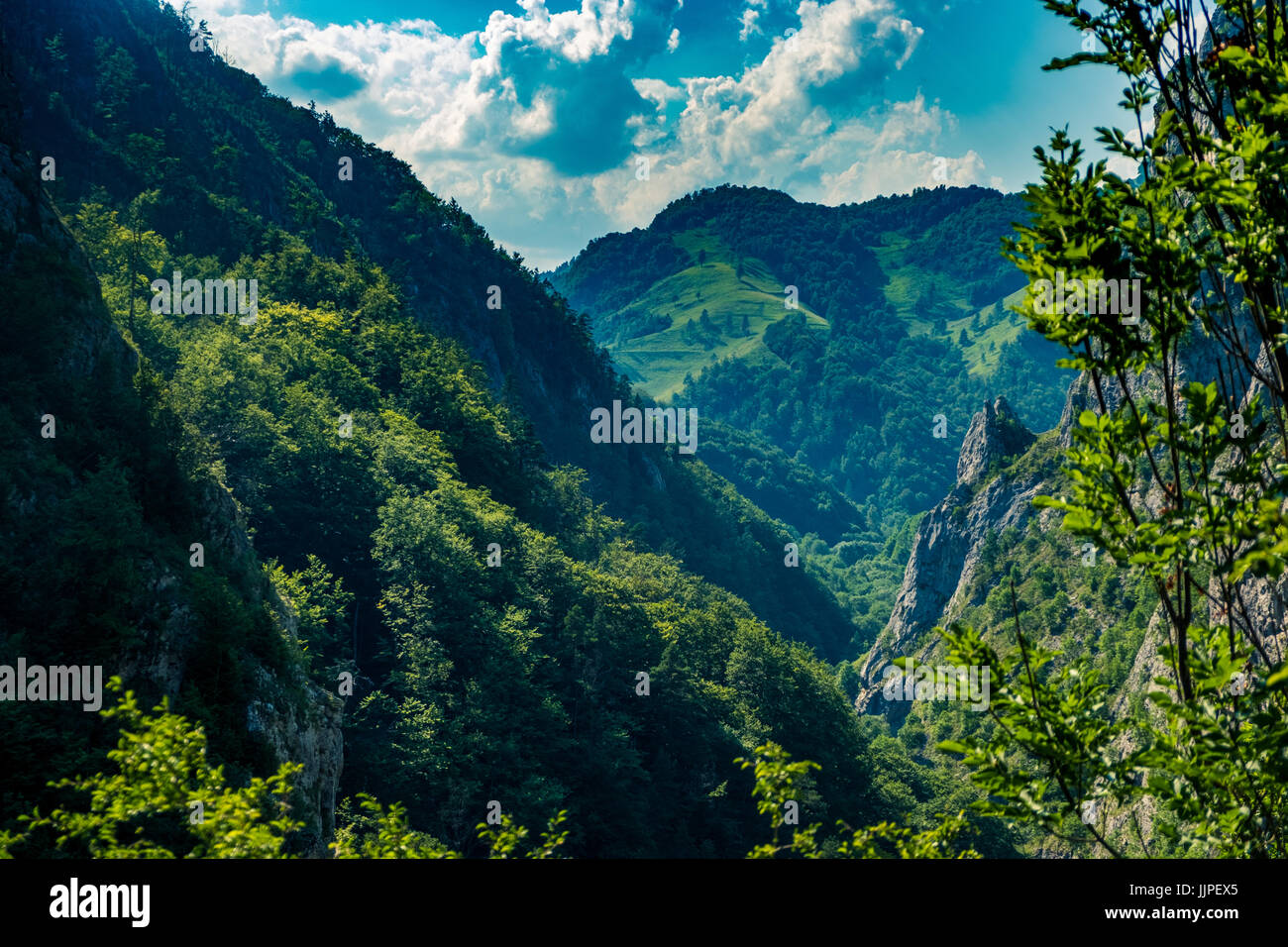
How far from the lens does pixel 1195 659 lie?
208 inches

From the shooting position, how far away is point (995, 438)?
162 metres

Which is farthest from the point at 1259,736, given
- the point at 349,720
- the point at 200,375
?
the point at 200,375

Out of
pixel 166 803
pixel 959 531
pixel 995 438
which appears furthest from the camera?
pixel 959 531

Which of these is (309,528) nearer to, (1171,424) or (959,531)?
(1171,424)

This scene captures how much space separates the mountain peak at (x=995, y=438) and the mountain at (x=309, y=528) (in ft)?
236

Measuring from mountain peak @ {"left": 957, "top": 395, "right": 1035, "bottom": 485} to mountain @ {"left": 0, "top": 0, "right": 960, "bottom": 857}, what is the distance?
71.9m

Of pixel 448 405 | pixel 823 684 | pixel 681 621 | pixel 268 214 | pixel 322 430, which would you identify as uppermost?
pixel 268 214

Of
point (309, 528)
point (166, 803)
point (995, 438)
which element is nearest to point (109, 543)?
point (166, 803)

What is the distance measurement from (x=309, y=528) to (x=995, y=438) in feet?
461

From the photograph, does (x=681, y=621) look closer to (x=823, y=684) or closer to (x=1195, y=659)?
(x=823, y=684)

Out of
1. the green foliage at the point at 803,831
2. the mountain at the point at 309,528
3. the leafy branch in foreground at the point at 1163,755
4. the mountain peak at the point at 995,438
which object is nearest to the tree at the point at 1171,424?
the leafy branch in foreground at the point at 1163,755

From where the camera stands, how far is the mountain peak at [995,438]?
160750 mm

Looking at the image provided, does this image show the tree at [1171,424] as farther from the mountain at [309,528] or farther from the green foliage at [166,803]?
the mountain at [309,528]

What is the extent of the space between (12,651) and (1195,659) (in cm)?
2562
